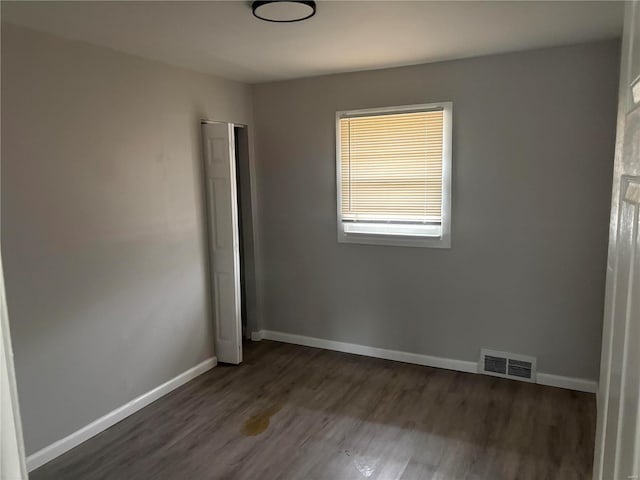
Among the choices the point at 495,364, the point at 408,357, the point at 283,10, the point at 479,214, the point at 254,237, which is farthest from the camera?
the point at 254,237

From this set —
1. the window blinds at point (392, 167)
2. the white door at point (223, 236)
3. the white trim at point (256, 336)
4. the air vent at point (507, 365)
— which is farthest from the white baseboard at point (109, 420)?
the air vent at point (507, 365)

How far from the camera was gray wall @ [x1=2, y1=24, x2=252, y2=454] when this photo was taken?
8.10ft

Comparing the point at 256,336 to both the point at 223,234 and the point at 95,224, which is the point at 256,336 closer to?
the point at 223,234

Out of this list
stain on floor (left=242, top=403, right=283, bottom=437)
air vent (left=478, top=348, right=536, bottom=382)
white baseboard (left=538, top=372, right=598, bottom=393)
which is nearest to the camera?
stain on floor (left=242, top=403, right=283, bottom=437)

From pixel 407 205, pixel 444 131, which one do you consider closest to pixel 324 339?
pixel 407 205

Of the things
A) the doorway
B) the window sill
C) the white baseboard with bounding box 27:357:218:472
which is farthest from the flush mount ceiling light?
the white baseboard with bounding box 27:357:218:472

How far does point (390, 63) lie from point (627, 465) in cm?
324

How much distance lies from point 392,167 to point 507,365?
1788 mm

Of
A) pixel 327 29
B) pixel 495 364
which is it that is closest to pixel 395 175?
pixel 327 29

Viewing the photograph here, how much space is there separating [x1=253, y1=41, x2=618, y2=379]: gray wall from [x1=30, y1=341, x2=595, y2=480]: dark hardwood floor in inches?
17.4

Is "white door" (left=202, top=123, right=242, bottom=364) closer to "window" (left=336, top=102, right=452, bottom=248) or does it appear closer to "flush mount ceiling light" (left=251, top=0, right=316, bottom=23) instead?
"window" (left=336, top=102, right=452, bottom=248)

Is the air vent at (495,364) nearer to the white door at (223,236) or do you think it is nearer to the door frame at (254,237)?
the white door at (223,236)

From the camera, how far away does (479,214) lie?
345 cm

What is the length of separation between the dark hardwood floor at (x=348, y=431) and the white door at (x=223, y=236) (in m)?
0.33
